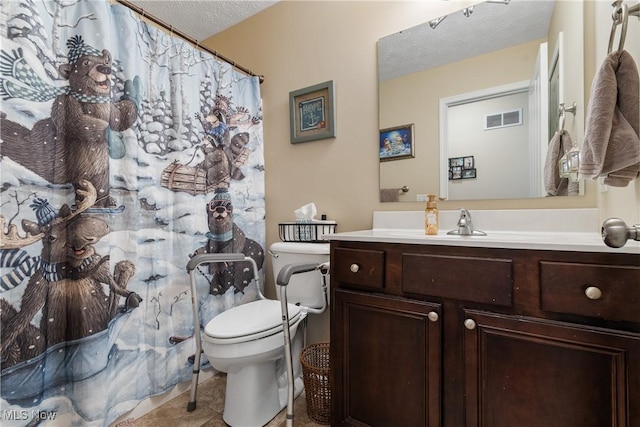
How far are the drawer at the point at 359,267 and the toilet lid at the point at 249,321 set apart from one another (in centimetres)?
37

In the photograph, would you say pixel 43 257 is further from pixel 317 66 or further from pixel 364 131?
pixel 317 66

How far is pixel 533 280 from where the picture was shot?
80cm

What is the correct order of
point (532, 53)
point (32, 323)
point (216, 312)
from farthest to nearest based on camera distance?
point (216, 312)
point (532, 53)
point (32, 323)

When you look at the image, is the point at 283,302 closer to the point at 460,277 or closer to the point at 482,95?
the point at 460,277

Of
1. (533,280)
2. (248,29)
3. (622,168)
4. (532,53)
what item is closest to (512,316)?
(533,280)

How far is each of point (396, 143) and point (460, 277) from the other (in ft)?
2.76

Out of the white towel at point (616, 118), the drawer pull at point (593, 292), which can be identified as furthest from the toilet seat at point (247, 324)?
the white towel at point (616, 118)

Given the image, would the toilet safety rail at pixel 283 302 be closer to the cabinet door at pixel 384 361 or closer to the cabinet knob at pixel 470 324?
the cabinet door at pixel 384 361

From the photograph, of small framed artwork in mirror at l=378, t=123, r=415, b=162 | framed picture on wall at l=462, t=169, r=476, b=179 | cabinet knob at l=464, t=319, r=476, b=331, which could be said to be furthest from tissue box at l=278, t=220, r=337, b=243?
cabinet knob at l=464, t=319, r=476, b=331

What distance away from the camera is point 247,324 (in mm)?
1266

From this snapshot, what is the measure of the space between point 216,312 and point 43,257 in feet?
2.81

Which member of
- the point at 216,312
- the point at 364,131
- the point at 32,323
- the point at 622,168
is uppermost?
the point at 364,131

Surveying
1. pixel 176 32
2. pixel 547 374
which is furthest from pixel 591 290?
pixel 176 32

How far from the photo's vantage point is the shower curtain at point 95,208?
1.01m
